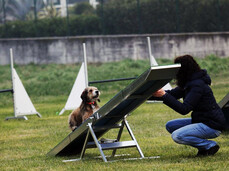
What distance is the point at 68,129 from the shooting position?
1152 cm

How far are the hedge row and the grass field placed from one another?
65.1 inches

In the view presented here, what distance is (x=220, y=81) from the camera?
68.8 ft

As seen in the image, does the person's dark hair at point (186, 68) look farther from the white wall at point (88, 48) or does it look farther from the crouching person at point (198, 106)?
the white wall at point (88, 48)

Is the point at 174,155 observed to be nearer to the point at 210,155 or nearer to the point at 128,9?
the point at 210,155

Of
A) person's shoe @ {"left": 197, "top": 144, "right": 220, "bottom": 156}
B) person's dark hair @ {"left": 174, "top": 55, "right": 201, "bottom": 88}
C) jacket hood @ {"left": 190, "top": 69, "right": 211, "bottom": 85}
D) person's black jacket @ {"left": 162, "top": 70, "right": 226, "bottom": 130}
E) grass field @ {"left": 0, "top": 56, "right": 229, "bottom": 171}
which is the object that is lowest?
grass field @ {"left": 0, "top": 56, "right": 229, "bottom": 171}

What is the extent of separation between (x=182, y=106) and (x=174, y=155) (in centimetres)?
114

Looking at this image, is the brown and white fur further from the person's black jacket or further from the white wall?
the white wall

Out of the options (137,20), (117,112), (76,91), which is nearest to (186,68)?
(117,112)

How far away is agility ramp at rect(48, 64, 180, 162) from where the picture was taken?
634 centimetres

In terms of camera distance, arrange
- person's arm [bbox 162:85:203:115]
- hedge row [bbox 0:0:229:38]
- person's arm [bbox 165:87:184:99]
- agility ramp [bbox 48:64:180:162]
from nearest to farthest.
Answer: agility ramp [bbox 48:64:180:162] → person's arm [bbox 162:85:203:115] → person's arm [bbox 165:87:184:99] → hedge row [bbox 0:0:229:38]

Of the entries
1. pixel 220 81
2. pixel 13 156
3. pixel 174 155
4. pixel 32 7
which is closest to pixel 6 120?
pixel 13 156

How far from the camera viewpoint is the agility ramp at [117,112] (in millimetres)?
6336

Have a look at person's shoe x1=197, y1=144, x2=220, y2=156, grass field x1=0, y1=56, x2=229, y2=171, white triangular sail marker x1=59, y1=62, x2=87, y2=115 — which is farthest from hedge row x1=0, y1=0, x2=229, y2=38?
person's shoe x1=197, y1=144, x2=220, y2=156

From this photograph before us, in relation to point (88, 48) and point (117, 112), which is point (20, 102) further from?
point (88, 48)
